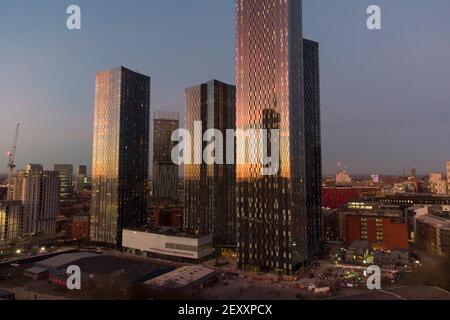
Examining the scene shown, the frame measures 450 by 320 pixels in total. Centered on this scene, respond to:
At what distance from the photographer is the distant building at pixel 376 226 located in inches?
4213

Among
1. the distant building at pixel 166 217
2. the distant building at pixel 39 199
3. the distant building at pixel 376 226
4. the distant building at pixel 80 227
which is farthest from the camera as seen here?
the distant building at pixel 166 217

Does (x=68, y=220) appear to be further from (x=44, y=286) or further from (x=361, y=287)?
(x=361, y=287)

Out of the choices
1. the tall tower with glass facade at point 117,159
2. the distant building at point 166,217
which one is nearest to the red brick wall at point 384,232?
the distant building at point 166,217

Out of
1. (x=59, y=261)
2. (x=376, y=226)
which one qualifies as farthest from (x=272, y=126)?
(x=59, y=261)

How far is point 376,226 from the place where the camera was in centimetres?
11288

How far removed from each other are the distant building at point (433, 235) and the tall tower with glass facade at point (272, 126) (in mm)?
48449

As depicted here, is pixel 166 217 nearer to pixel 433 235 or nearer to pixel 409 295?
pixel 433 235

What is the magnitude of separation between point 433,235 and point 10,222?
15087 cm

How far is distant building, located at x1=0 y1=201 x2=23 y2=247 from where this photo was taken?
119312 millimetres

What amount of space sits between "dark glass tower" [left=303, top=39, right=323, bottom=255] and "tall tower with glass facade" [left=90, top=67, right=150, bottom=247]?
6587 centimetres

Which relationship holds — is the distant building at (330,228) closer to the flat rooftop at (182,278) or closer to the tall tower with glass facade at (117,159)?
the flat rooftop at (182,278)

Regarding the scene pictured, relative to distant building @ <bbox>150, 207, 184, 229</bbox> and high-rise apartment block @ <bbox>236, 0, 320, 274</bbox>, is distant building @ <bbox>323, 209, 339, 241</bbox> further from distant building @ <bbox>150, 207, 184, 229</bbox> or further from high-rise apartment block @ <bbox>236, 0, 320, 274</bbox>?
distant building @ <bbox>150, 207, 184, 229</bbox>

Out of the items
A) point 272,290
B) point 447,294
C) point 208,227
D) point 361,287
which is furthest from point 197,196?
point 447,294

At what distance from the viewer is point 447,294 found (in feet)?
148
